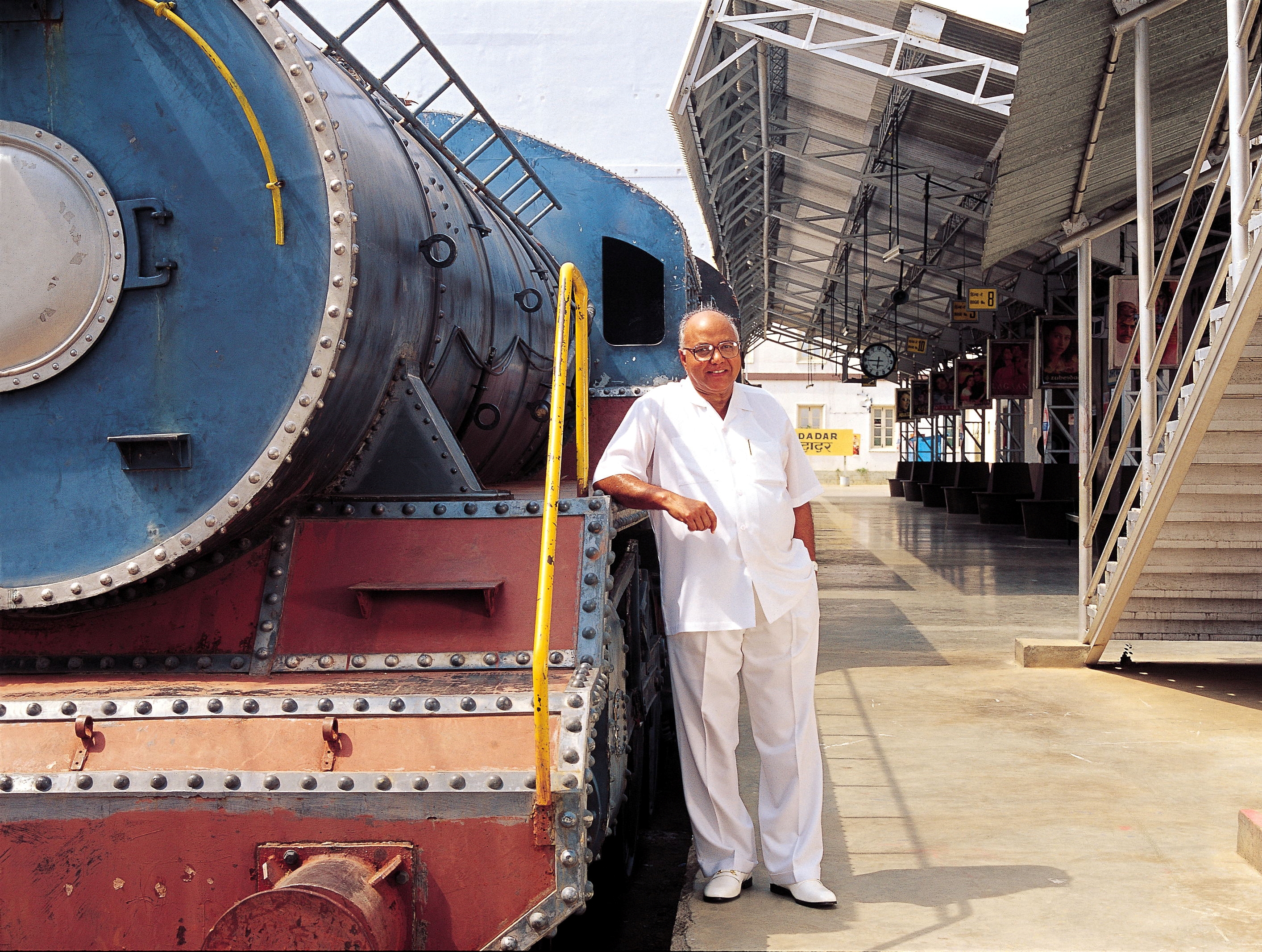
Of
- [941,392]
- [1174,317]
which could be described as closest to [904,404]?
[941,392]

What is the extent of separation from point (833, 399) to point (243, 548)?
51755mm

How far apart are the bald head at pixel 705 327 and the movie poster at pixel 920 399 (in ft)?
94.5

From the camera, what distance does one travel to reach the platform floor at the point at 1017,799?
356 centimetres

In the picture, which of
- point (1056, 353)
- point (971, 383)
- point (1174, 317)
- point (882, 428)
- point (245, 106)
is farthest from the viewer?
point (882, 428)

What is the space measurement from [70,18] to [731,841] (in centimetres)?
309

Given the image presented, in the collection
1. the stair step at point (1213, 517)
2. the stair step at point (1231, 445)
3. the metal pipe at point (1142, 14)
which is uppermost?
the metal pipe at point (1142, 14)

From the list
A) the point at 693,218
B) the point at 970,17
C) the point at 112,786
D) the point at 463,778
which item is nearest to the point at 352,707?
the point at 463,778

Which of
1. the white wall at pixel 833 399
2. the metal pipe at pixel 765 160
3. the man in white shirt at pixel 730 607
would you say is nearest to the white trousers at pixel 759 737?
the man in white shirt at pixel 730 607

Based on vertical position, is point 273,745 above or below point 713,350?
below

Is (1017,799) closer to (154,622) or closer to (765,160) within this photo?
(154,622)

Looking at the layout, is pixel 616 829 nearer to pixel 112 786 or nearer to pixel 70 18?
pixel 112 786

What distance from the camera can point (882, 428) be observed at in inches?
2128

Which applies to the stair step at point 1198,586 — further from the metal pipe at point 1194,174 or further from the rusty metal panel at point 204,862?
the rusty metal panel at point 204,862

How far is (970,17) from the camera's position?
11.1m
